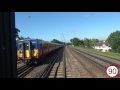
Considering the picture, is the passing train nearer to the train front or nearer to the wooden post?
the train front

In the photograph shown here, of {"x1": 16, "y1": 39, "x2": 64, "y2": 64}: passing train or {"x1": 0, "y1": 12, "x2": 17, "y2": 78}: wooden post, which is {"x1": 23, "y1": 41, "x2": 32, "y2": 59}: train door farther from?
{"x1": 0, "y1": 12, "x2": 17, "y2": 78}: wooden post

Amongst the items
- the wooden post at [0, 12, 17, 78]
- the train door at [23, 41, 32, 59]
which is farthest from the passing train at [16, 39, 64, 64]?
the wooden post at [0, 12, 17, 78]

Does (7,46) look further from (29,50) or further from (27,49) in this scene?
(27,49)

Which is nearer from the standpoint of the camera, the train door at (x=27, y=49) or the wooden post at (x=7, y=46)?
the wooden post at (x=7, y=46)

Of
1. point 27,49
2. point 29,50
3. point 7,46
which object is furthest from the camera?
point 27,49

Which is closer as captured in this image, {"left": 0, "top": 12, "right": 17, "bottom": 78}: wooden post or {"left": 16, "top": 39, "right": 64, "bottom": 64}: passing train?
{"left": 0, "top": 12, "right": 17, "bottom": 78}: wooden post

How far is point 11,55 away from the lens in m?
4.08

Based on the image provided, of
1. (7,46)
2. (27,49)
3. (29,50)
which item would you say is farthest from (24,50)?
(7,46)

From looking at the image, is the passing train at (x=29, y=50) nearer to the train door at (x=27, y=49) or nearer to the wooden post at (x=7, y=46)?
the train door at (x=27, y=49)

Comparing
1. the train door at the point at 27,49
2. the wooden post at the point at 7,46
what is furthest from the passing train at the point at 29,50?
Answer: the wooden post at the point at 7,46

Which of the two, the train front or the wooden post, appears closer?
the wooden post

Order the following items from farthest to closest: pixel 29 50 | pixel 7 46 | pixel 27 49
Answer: pixel 27 49 < pixel 29 50 < pixel 7 46

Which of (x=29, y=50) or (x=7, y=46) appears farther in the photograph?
(x=29, y=50)
